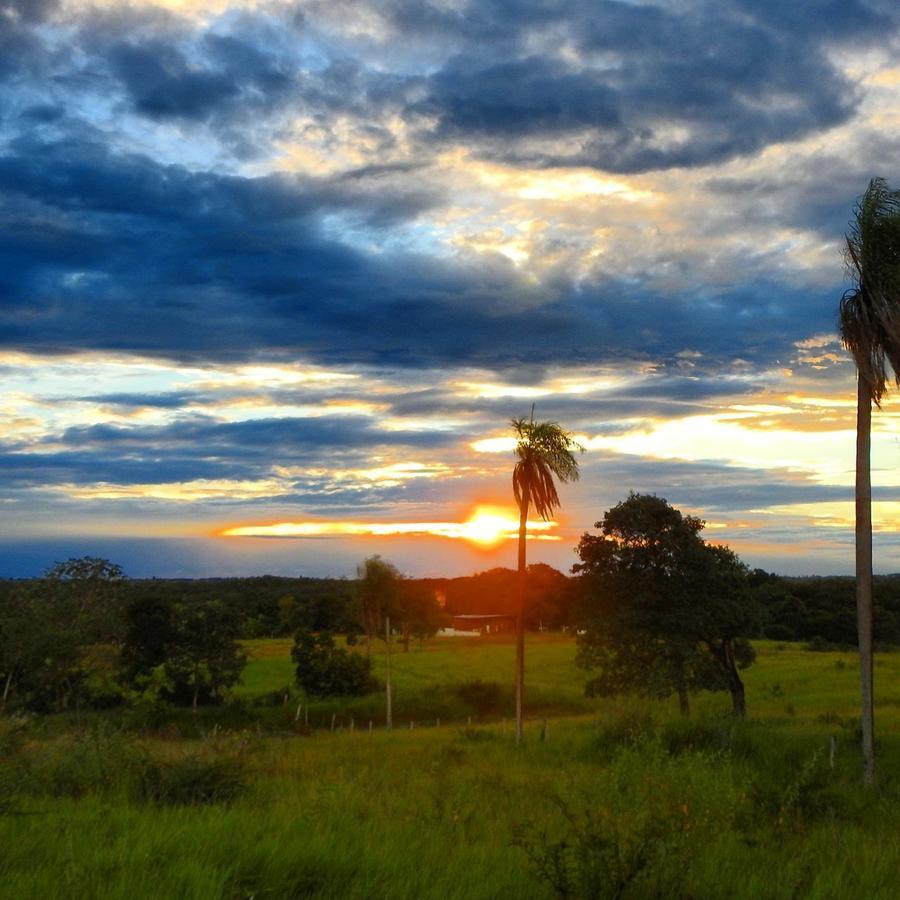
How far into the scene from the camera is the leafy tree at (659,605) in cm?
3950

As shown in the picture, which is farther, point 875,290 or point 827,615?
point 827,615

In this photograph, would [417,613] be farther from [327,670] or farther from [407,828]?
[407,828]

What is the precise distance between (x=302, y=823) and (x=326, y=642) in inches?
2212

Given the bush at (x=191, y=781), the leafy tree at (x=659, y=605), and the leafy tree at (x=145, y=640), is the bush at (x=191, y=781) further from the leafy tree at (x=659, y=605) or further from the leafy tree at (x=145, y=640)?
the leafy tree at (x=145, y=640)

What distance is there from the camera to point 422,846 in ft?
25.7

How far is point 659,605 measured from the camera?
40.5 meters

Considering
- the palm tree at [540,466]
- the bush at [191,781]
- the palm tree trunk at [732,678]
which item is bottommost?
the palm tree trunk at [732,678]

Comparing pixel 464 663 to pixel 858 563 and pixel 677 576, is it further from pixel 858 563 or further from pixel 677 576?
pixel 858 563

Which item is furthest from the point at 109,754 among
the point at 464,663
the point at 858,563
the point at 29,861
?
the point at 464,663

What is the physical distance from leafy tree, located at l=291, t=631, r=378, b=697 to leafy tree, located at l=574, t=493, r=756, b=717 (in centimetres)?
2376

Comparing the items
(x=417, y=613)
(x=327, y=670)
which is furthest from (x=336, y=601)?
(x=327, y=670)

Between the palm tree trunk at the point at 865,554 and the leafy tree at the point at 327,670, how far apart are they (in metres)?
42.3

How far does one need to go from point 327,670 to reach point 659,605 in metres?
27.0

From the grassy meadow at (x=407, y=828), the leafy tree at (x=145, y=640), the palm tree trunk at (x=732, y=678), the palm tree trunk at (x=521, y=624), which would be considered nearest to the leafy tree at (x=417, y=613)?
the leafy tree at (x=145, y=640)
